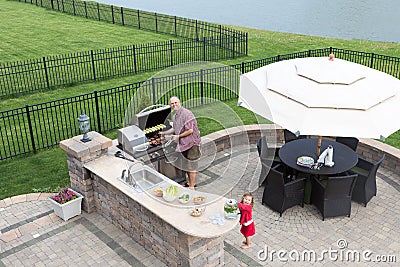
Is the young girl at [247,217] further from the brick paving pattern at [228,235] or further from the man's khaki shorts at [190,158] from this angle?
the man's khaki shorts at [190,158]

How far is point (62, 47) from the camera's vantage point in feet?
69.1

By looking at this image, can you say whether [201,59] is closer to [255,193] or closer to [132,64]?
[132,64]

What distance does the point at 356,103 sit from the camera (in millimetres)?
6609

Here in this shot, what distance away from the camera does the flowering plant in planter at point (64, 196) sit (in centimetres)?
740

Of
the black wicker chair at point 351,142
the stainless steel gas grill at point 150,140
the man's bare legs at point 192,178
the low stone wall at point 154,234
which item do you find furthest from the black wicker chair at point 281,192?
the black wicker chair at point 351,142

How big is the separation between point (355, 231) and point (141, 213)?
358 centimetres

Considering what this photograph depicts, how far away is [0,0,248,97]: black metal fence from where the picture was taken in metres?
15.7

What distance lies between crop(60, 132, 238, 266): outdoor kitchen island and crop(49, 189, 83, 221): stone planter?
149 mm

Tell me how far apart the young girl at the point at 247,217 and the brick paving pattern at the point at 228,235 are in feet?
0.86

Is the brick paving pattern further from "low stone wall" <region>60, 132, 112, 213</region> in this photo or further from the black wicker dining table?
the black wicker dining table

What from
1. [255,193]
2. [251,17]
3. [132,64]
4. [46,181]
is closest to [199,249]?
[255,193]

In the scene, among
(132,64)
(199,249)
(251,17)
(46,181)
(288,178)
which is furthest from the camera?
(251,17)

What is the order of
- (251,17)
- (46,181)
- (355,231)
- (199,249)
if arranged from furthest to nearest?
1. (251,17)
2. (46,181)
3. (355,231)
4. (199,249)

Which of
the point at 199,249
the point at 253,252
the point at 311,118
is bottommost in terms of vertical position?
the point at 253,252
